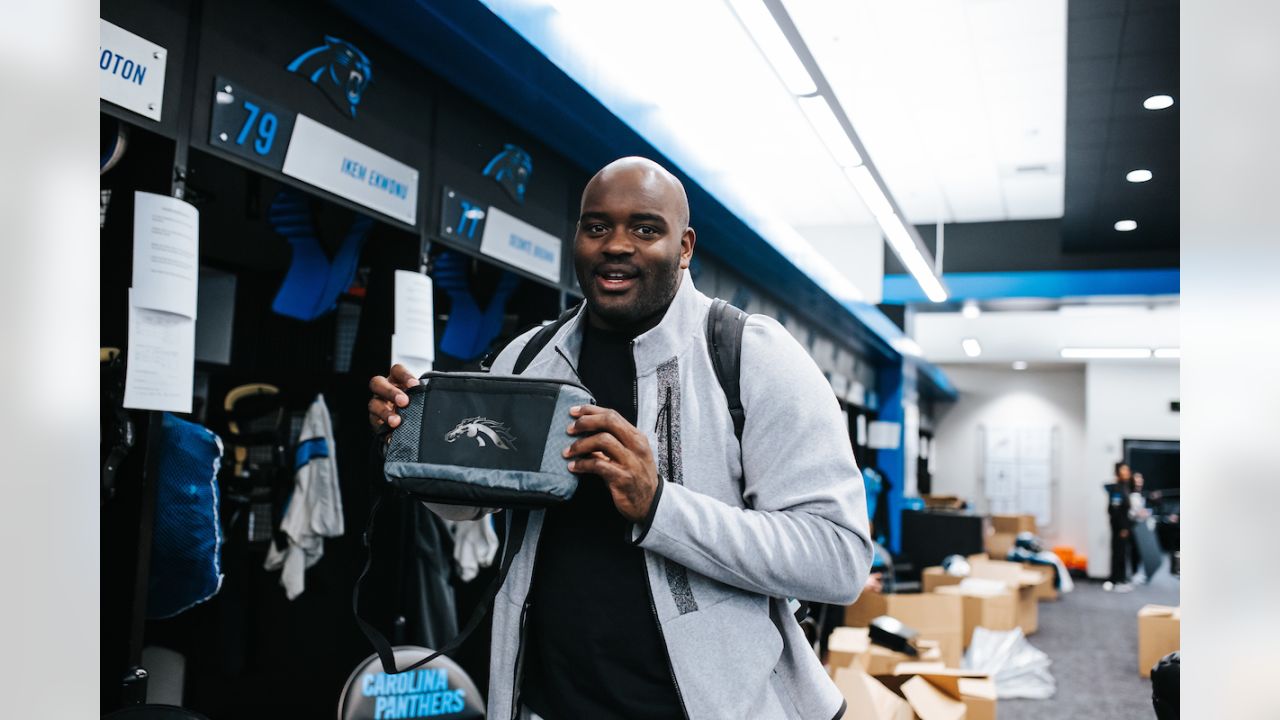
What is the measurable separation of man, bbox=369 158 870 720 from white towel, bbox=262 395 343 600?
2364mm

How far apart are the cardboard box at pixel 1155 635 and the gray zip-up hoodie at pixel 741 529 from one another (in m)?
6.36

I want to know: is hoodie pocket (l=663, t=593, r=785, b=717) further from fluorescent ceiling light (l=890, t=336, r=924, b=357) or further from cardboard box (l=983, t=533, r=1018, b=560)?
cardboard box (l=983, t=533, r=1018, b=560)

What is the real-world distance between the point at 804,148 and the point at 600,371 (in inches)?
266

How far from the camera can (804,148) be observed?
7.74m

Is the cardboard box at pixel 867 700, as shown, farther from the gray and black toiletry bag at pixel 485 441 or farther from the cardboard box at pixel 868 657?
the gray and black toiletry bag at pixel 485 441

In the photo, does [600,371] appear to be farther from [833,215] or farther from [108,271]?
[833,215]

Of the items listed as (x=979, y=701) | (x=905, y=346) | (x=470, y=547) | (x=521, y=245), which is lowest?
(x=979, y=701)

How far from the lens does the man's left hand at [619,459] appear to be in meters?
1.10

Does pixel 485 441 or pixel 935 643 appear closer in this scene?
pixel 485 441

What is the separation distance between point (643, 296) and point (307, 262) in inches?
97.4

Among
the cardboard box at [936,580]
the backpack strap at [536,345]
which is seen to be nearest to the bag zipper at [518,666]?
the backpack strap at [536,345]

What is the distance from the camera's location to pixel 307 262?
340 cm

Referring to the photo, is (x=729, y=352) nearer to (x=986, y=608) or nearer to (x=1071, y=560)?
(x=986, y=608)

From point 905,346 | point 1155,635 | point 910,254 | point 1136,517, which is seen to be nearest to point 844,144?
point 910,254
